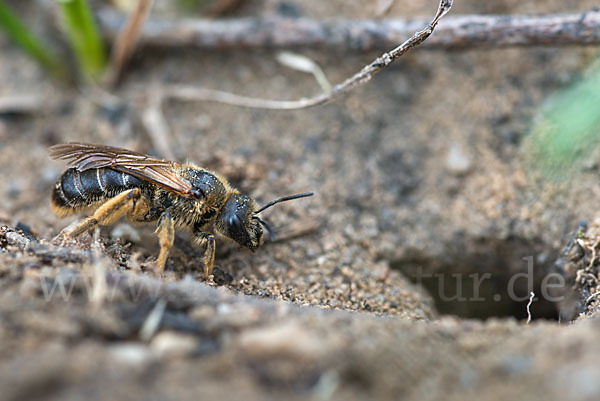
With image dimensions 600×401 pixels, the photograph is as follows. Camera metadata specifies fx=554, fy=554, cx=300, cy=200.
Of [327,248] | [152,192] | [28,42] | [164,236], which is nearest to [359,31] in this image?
[327,248]

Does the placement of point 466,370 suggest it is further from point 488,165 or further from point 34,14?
point 34,14

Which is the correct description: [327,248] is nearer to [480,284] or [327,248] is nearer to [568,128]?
[480,284]

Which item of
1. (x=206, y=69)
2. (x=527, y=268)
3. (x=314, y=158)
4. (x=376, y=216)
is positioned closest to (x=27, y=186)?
(x=206, y=69)

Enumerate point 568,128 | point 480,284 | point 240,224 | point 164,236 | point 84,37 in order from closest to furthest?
point 164,236
point 240,224
point 568,128
point 480,284
point 84,37

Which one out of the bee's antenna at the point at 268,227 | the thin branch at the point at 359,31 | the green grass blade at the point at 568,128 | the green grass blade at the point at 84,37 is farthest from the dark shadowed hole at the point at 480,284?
the green grass blade at the point at 84,37

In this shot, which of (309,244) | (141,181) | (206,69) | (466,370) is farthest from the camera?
(206,69)

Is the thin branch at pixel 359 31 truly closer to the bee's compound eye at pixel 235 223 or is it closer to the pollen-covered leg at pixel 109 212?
the bee's compound eye at pixel 235 223
